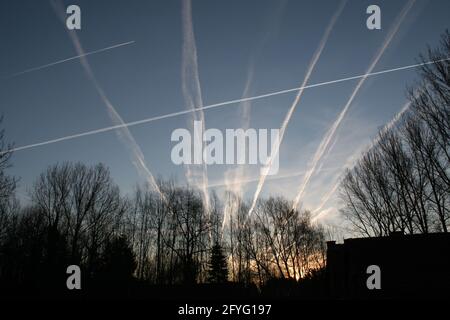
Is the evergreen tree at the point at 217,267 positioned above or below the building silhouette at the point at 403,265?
below

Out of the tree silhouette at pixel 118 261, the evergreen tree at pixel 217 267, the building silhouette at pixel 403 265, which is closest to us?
the building silhouette at pixel 403 265

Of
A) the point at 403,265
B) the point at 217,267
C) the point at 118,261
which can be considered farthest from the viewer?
the point at 217,267

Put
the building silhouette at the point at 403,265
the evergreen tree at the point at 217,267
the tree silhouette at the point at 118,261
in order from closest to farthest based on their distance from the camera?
the building silhouette at the point at 403,265, the tree silhouette at the point at 118,261, the evergreen tree at the point at 217,267

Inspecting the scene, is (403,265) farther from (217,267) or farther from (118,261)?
(217,267)

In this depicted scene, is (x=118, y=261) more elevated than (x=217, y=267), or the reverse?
(x=118, y=261)

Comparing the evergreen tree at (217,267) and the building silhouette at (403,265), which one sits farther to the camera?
the evergreen tree at (217,267)

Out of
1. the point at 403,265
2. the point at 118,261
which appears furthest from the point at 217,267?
the point at 403,265

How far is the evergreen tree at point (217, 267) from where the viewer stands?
45144 mm

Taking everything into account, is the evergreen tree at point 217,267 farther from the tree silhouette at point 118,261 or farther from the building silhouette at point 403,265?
the building silhouette at point 403,265

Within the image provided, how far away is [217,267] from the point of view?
149 ft

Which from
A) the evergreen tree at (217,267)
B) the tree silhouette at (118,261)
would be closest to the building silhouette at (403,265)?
the tree silhouette at (118,261)

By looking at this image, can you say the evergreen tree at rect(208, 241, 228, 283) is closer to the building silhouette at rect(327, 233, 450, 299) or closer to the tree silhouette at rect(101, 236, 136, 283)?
the tree silhouette at rect(101, 236, 136, 283)

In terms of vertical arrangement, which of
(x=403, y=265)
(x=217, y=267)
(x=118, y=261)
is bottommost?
(x=217, y=267)
